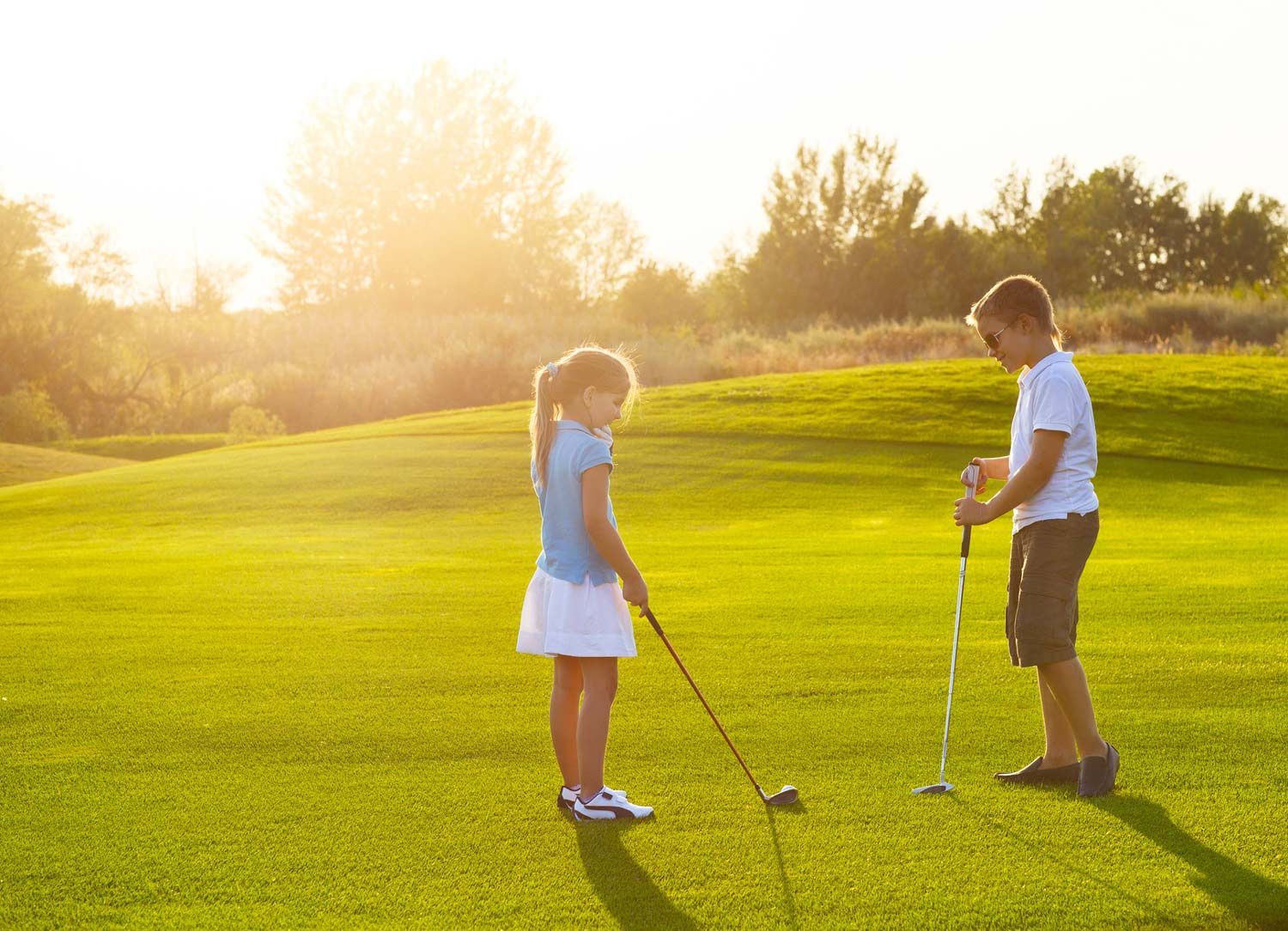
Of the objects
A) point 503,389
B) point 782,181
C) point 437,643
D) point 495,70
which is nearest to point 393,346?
point 503,389

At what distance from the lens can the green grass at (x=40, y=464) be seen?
26.5 metres

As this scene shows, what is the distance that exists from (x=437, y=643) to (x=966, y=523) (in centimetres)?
412

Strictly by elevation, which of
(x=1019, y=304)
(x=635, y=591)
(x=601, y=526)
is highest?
(x=1019, y=304)

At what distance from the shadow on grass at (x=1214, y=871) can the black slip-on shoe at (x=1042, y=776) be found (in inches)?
9.7

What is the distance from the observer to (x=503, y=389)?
A: 118 feet

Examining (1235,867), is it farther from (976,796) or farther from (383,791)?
(383,791)

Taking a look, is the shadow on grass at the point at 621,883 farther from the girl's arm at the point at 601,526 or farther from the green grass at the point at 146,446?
the green grass at the point at 146,446

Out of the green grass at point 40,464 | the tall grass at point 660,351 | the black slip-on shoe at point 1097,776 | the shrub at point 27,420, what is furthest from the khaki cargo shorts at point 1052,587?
the shrub at point 27,420

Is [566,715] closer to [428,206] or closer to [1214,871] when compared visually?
[1214,871]

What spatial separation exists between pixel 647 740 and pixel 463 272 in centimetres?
5148

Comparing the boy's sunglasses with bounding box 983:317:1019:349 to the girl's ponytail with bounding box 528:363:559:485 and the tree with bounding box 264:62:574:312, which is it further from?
the tree with bounding box 264:62:574:312

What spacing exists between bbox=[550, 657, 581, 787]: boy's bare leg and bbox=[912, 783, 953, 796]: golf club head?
128cm

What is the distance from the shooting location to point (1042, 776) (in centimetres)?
496

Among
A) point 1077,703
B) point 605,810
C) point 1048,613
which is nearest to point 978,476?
point 1048,613
